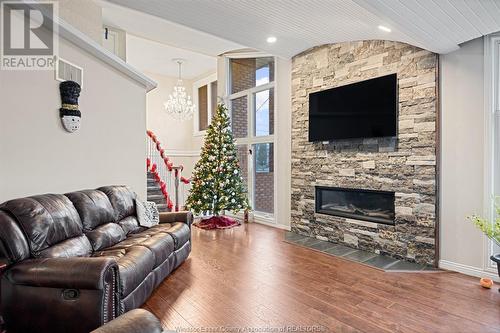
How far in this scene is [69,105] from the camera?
336cm

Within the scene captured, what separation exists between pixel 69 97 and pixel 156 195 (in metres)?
4.20

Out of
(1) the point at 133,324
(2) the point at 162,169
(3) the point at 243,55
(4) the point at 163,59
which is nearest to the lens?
(1) the point at 133,324

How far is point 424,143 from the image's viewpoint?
3.96 metres

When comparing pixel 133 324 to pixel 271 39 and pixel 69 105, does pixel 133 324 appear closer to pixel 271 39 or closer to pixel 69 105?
pixel 69 105

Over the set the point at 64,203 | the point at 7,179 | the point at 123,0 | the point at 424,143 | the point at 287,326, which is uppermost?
the point at 123,0

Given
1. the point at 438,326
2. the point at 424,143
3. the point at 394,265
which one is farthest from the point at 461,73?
the point at 438,326

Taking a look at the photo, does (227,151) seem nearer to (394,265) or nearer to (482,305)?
(394,265)

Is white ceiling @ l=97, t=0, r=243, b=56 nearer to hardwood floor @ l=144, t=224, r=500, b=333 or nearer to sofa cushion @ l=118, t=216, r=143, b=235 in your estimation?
sofa cushion @ l=118, t=216, r=143, b=235


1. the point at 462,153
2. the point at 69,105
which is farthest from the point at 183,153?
the point at 462,153

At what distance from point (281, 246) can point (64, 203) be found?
3165mm

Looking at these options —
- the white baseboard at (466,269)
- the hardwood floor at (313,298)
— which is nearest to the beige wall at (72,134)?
the hardwood floor at (313,298)

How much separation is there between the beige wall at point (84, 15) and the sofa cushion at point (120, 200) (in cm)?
242

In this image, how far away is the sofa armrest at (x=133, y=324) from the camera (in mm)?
1136
